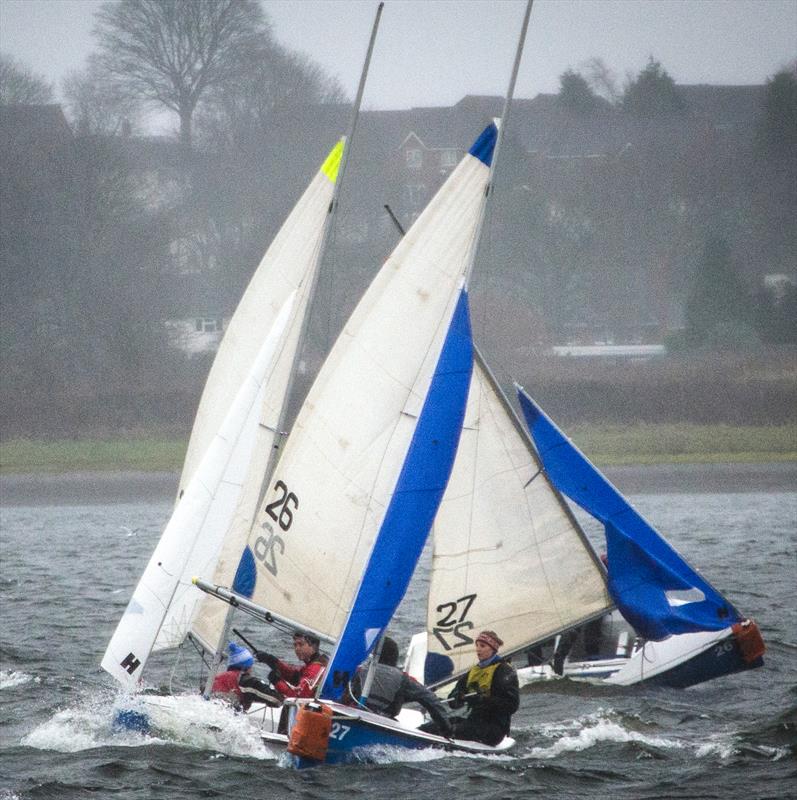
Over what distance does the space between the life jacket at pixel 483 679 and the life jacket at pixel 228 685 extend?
2157 millimetres

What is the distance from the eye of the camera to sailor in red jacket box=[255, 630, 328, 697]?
42.3 ft

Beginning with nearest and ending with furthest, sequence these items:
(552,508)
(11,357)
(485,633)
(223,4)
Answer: (485,633)
(552,508)
(11,357)
(223,4)

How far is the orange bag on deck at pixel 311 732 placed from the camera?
37.9ft

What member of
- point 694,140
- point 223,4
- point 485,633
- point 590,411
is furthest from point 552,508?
point 223,4

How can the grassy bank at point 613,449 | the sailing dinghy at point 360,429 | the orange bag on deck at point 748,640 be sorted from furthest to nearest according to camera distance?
1. the grassy bank at point 613,449
2. the orange bag on deck at point 748,640
3. the sailing dinghy at point 360,429

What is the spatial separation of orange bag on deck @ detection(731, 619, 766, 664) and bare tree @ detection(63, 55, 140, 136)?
5935cm

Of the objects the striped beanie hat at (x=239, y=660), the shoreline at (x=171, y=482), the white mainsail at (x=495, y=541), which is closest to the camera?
the striped beanie hat at (x=239, y=660)

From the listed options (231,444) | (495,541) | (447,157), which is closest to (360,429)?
(231,444)

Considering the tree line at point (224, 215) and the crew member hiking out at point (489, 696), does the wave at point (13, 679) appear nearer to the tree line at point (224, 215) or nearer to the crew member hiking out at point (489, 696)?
the crew member hiking out at point (489, 696)

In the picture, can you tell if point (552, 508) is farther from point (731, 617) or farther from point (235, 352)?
point (235, 352)

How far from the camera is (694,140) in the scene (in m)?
67.1

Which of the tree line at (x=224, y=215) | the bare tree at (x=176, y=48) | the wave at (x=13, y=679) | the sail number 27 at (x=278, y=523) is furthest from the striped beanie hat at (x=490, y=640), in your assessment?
the bare tree at (x=176, y=48)

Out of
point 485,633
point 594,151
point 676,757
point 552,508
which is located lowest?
point 676,757

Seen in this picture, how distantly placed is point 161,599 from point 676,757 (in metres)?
4.75
